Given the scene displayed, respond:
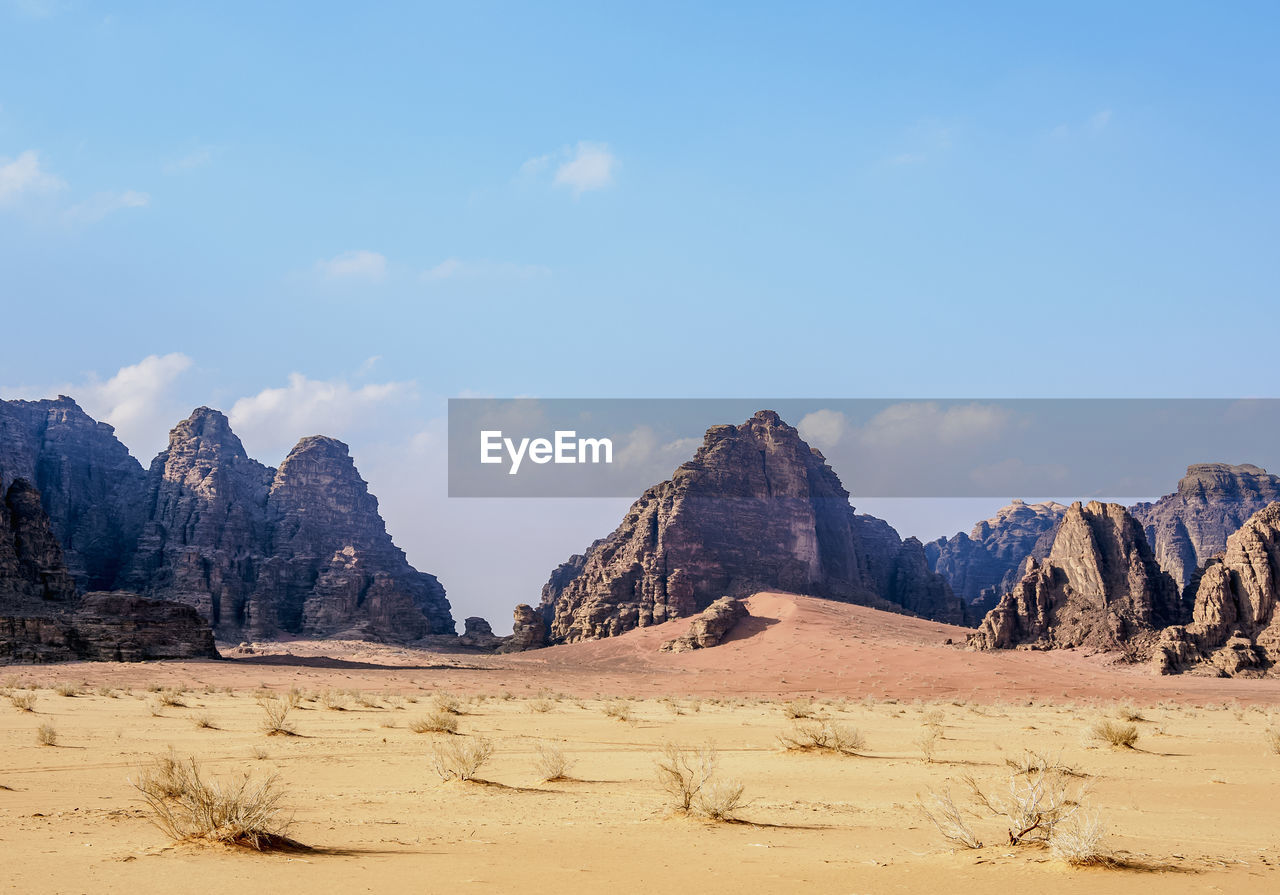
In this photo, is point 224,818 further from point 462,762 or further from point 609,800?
point 609,800

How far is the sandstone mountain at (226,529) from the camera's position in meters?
104

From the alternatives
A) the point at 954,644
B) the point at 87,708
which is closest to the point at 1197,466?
the point at 954,644

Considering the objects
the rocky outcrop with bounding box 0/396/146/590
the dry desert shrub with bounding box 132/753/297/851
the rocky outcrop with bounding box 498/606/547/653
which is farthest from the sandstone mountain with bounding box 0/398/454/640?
the dry desert shrub with bounding box 132/753/297/851

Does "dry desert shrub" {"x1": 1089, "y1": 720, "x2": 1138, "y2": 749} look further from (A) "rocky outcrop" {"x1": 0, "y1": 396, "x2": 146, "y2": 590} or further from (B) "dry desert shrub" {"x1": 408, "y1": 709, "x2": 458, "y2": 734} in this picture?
(A) "rocky outcrop" {"x1": 0, "y1": 396, "x2": 146, "y2": 590}

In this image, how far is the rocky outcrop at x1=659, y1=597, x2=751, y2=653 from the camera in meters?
72.9

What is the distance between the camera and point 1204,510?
132625 mm

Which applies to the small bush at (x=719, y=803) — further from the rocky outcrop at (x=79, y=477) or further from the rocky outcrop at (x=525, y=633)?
the rocky outcrop at (x=79, y=477)

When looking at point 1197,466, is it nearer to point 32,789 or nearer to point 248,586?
point 248,586

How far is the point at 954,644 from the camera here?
67938mm

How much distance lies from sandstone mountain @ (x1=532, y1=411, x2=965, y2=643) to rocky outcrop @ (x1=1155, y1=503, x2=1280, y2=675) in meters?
39.7

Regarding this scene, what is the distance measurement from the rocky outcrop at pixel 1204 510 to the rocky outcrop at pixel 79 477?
127233mm

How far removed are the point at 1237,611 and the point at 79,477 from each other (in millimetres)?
118749

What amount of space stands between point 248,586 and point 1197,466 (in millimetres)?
123757

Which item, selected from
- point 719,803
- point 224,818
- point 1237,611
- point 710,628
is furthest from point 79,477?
point 719,803
